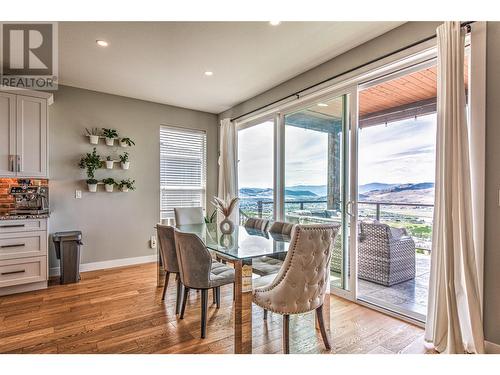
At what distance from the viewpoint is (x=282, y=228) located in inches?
116

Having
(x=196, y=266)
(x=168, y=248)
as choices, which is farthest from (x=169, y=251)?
(x=196, y=266)

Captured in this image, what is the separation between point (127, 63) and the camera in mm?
3174

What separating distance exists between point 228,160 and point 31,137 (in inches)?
109

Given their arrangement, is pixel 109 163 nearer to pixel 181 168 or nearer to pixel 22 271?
pixel 181 168

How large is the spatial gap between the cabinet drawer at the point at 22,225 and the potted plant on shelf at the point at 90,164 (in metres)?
0.83

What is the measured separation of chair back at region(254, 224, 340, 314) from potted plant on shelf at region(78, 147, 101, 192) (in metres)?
3.33

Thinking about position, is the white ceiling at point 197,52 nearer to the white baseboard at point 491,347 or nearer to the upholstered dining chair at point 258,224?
the upholstered dining chair at point 258,224

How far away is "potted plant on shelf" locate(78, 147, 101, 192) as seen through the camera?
13.2 ft

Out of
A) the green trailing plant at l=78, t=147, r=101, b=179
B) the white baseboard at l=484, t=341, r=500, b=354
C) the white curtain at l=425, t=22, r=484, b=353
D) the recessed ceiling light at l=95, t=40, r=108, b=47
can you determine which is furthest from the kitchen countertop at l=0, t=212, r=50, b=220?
the white baseboard at l=484, t=341, r=500, b=354

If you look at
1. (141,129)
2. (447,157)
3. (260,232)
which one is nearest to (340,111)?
(447,157)

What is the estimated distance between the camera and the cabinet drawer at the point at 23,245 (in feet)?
10.3

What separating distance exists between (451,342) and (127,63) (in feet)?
13.3

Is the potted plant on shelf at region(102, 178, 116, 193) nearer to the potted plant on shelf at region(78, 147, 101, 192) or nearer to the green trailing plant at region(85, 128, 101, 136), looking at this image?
the potted plant on shelf at region(78, 147, 101, 192)
